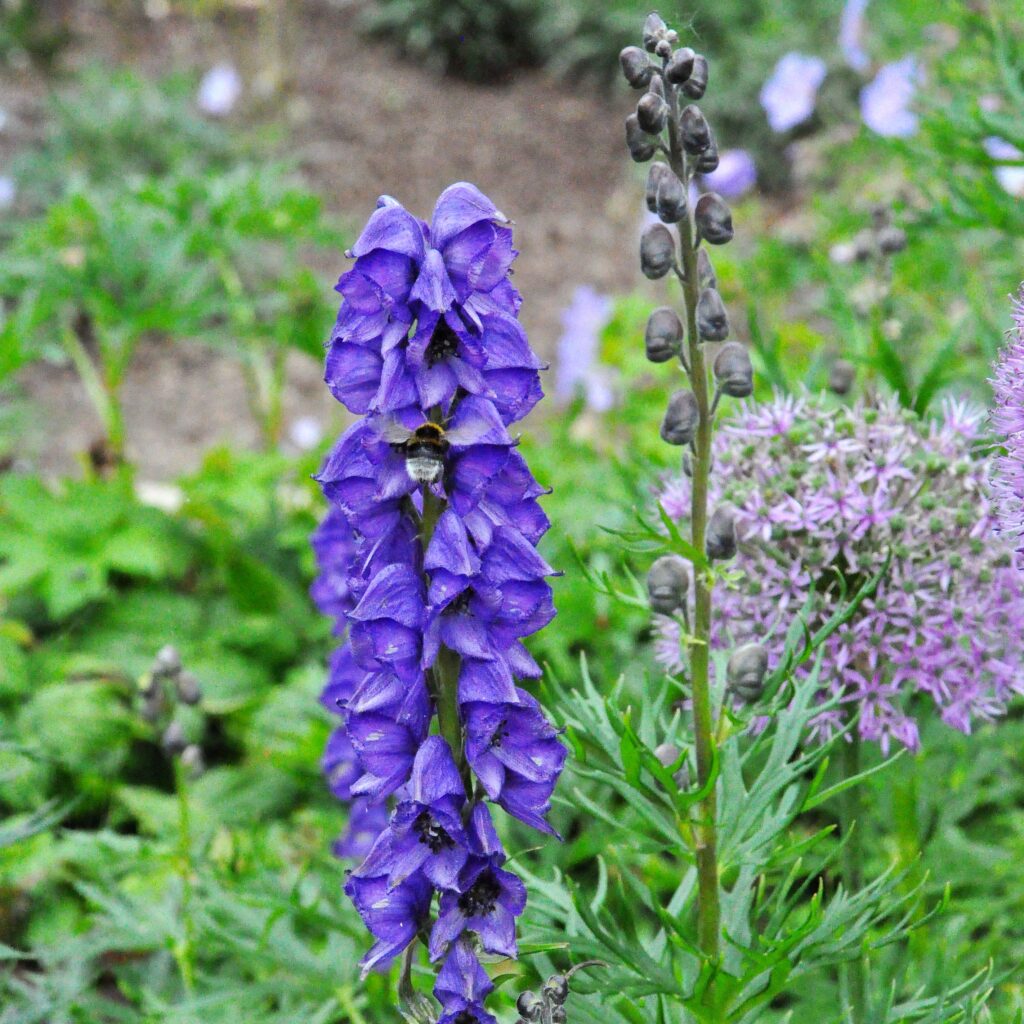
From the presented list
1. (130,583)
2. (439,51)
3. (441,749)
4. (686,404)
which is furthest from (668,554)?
(439,51)

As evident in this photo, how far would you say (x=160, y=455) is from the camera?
23.4ft

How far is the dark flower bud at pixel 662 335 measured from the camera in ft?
5.39

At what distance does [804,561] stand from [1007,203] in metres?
1.24

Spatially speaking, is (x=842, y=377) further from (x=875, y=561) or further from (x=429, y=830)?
(x=429, y=830)

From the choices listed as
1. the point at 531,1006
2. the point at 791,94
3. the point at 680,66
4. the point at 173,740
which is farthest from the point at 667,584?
the point at 791,94

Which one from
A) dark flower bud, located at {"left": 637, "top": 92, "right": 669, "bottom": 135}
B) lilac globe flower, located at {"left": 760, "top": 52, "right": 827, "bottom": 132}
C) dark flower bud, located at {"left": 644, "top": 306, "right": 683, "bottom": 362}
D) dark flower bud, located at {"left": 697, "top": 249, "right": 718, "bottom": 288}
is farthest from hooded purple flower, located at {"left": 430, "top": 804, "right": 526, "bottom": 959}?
lilac globe flower, located at {"left": 760, "top": 52, "right": 827, "bottom": 132}

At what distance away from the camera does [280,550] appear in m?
4.93

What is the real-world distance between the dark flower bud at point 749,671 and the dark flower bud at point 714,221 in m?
0.54

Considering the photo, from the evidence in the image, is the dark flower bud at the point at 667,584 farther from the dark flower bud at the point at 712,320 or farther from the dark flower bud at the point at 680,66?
the dark flower bud at the point at 680,66

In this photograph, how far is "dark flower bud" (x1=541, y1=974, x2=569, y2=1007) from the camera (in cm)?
Result: 151

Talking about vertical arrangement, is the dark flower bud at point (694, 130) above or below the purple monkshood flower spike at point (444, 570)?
above

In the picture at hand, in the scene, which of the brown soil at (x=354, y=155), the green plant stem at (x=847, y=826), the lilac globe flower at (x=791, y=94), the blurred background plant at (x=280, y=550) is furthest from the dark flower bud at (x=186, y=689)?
the lilac globe flower at (x=791, y=94)

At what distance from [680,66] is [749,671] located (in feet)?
2.56

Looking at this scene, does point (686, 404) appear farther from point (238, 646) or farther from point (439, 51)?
point (439, 51)
